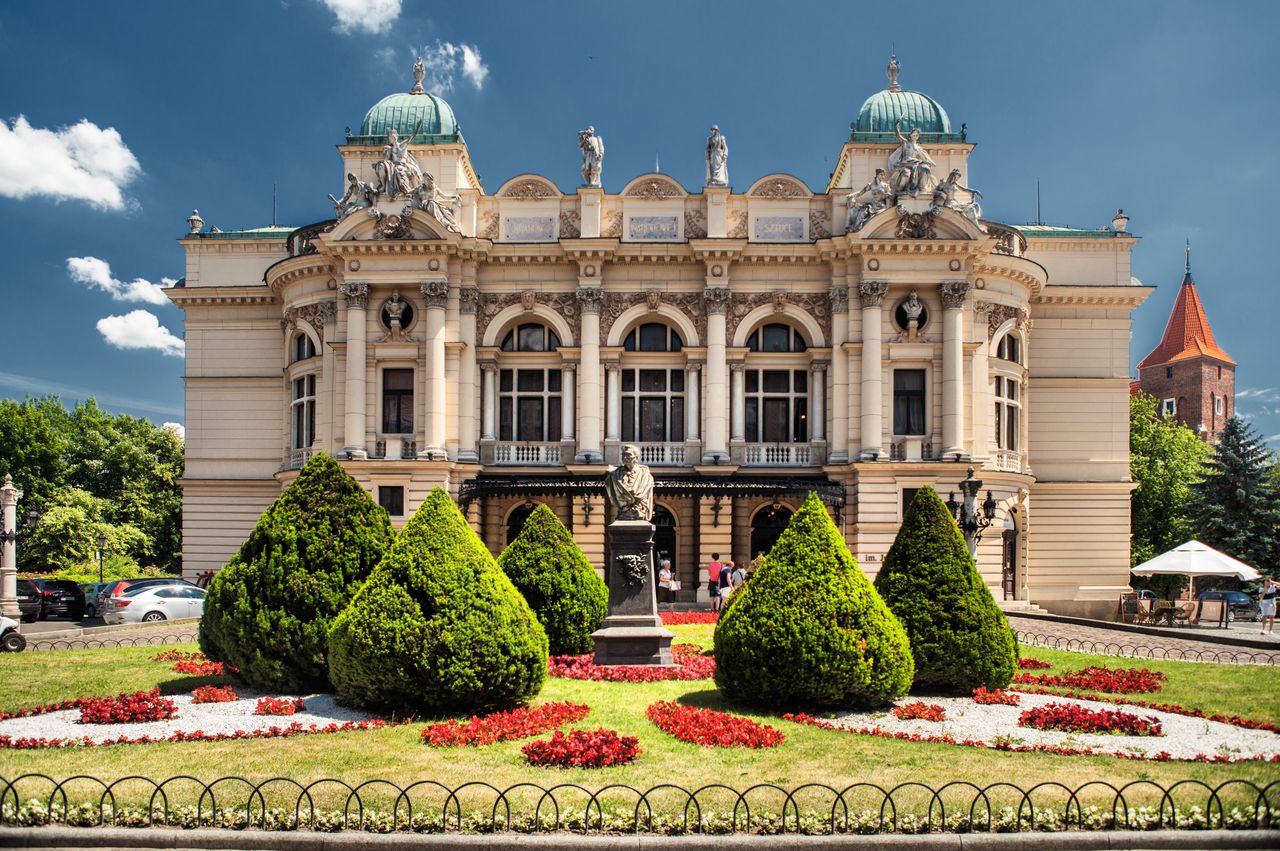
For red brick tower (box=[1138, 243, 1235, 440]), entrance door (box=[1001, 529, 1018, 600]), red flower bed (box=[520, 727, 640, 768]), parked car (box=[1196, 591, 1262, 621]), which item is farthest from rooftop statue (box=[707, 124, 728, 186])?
red brick tower (box=[1138, 243, 1235, 440])

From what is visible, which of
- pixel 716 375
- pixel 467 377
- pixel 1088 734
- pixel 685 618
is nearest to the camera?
pixel 1088 734

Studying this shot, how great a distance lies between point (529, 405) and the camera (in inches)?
1545

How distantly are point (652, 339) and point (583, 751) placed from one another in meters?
28.3

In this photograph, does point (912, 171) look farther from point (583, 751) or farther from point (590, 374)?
point (583, 751)

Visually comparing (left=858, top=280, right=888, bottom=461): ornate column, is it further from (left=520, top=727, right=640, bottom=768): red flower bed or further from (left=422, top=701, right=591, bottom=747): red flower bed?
(left=520, top=727, right=640, bottom=768): red flower bed

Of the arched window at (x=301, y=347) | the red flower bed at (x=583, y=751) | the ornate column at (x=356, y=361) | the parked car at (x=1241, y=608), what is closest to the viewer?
the red flower bed at (x=583, y=751)

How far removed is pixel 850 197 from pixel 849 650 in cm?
2692

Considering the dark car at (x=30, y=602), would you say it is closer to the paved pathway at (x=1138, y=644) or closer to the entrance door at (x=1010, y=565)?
the paved pathway at (x=1138, y=644)

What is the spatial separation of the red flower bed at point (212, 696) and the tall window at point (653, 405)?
2369 centimetres

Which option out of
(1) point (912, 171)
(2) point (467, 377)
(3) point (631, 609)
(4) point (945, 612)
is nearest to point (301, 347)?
(2) point (467, 377)

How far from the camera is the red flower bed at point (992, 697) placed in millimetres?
15664

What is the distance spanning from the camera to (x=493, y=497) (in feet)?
124

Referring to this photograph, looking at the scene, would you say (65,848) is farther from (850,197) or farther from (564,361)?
(850,197)

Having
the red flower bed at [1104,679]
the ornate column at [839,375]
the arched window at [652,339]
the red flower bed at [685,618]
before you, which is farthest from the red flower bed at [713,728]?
the arched window at [652,339]
